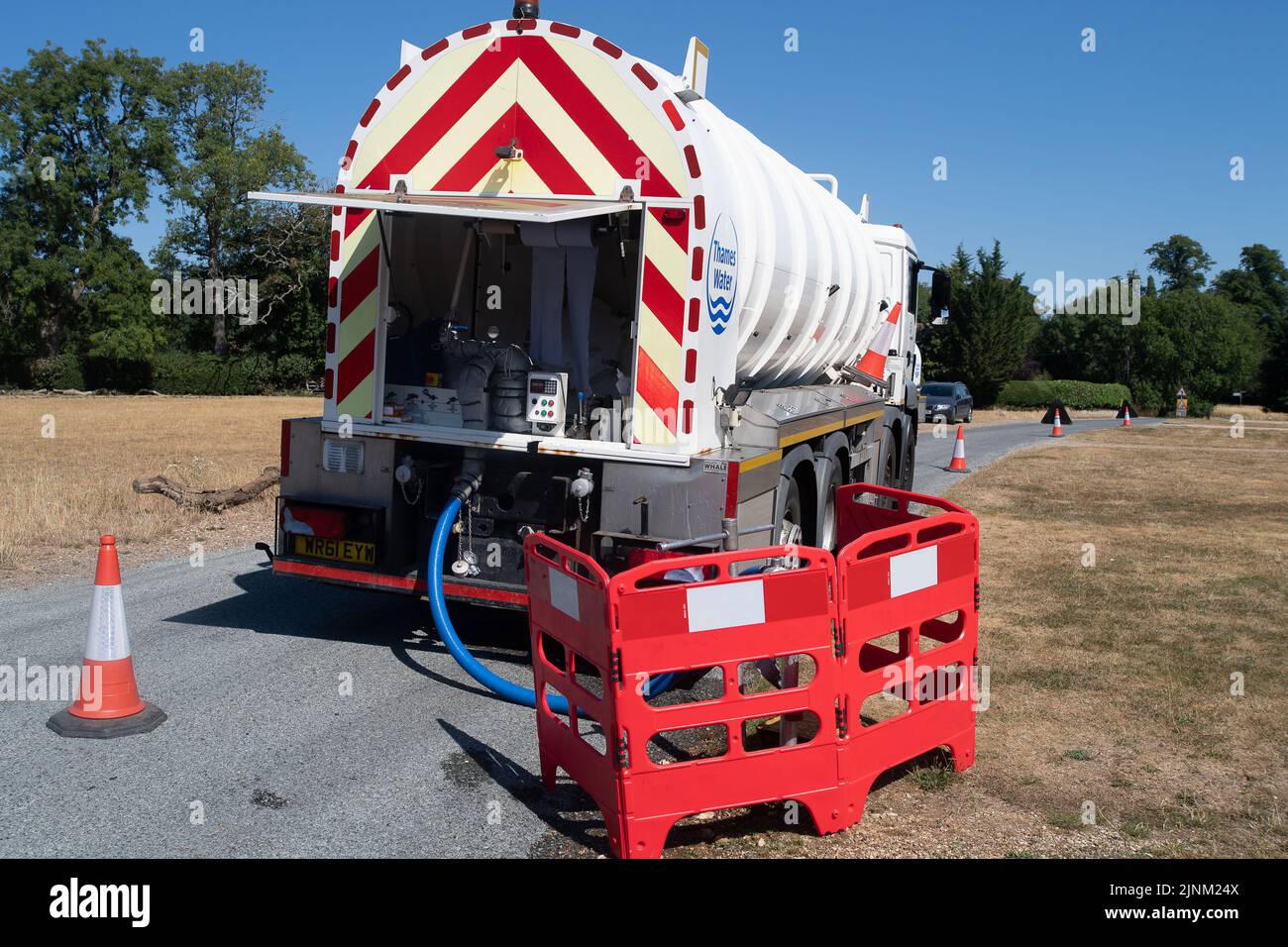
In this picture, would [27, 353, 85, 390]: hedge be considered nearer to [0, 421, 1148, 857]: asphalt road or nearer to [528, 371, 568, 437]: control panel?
[0, 421, 1148, 857]: asphalt road

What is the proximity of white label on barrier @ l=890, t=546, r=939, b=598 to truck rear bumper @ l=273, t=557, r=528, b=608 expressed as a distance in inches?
91.6

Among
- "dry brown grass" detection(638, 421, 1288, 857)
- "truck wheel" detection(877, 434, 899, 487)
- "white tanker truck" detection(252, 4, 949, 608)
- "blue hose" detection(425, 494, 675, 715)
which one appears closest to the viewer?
"dry brown grass" detection(638, 421, 1288, 857)

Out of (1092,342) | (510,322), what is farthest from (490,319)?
(1092,342)

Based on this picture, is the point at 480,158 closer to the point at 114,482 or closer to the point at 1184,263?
the point at 114,482

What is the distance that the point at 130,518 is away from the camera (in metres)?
11.0

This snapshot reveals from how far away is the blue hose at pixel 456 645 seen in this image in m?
5.95

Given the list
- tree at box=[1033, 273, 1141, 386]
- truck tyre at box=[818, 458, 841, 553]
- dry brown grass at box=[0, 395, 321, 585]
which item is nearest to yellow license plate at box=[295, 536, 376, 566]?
dry brown grass at box=[0, 395, 321, 585]

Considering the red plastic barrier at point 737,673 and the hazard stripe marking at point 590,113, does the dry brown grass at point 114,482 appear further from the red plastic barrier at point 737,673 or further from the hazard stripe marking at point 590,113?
the red plastic barrier at point 737,673

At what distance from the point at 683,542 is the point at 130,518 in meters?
7.16

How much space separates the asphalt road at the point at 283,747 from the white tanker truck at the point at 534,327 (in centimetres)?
63

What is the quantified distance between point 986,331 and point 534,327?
48332 millimetres

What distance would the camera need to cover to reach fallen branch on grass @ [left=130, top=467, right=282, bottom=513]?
11.7 metres
